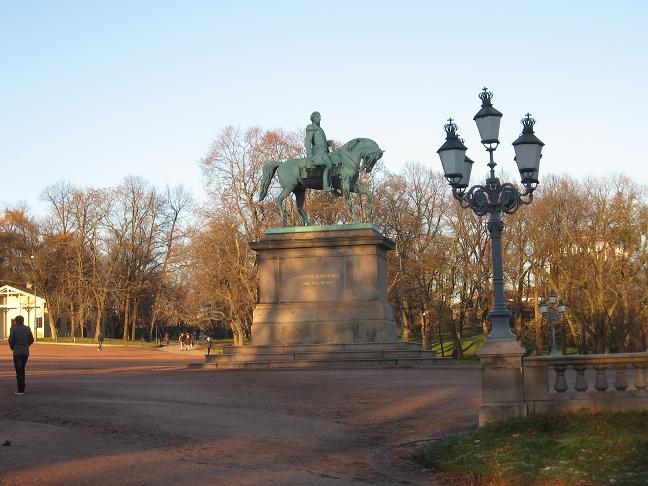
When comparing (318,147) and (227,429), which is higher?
(318,147)

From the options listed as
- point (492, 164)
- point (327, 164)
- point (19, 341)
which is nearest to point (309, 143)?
point (327, 164)

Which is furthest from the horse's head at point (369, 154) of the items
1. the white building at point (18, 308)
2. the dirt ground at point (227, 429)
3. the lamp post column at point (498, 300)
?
the white building at point (18, 308)

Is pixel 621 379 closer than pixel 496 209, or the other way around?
pixel 621 379

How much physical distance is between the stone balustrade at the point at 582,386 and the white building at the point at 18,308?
87.9 metres

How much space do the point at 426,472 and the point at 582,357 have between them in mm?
3467

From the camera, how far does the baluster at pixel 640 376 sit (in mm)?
12820

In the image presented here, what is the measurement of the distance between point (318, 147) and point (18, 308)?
73.4 metres

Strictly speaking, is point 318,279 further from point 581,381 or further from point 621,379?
point 621,379

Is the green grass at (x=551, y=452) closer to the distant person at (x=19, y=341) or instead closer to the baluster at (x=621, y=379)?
the baluster at (x=621, y=379)

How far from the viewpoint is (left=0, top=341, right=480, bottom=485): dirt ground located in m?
10.3

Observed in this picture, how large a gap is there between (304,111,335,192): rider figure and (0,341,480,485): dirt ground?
417 inches

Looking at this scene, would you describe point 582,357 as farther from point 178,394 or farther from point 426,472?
point 178,394

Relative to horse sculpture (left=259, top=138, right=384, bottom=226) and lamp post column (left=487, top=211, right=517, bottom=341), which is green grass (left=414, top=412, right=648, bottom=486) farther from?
horse sculpture (left=259, top=138, right=384, bottom=226)

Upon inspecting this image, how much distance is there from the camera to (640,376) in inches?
507
